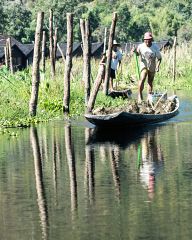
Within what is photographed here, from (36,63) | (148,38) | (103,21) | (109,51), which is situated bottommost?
(103,21)

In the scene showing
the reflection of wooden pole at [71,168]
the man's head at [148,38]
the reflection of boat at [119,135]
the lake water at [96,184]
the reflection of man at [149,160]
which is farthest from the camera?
the man's head at [148,38]

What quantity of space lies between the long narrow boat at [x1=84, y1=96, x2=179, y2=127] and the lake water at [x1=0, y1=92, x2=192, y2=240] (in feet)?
1.01

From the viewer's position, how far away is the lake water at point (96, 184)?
32.8 ft

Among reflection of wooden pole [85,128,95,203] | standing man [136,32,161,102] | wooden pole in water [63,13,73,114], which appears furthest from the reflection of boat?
wooden pole in water [63,13,73,114]

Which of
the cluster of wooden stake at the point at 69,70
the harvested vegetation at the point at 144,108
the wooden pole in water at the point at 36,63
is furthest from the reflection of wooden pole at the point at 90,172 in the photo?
the wooden pole in water at the point at 36,63

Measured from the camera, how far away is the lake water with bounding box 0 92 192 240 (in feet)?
32.8

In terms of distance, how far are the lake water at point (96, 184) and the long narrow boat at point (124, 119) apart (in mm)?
308

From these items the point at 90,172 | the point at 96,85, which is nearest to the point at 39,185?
the point at 90,172

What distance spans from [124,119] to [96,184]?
22.4ft

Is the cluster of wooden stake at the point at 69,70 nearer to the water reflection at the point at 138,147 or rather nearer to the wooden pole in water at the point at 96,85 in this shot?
the wooden pole in water at the point at 96,85

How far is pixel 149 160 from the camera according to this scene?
15.0 metres

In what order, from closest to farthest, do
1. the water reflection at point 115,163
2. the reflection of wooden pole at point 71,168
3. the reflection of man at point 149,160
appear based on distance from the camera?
1. the reflection of wooden pole at point 71,168
2. the water reflection at point 115,163
3. the reflection of man at point 149,160

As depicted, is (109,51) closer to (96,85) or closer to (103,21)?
(96,85)

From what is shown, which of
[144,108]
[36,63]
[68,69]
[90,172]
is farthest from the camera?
[68,69]
